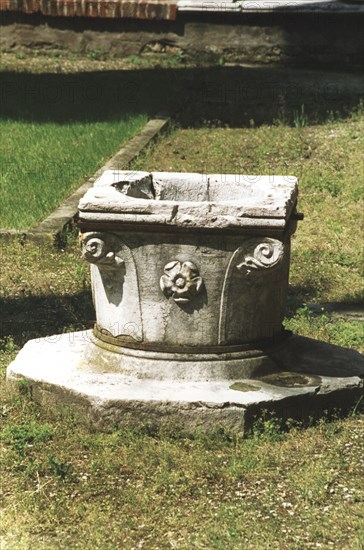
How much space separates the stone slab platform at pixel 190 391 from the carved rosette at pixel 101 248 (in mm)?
520

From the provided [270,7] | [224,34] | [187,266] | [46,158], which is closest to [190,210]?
[187,266]

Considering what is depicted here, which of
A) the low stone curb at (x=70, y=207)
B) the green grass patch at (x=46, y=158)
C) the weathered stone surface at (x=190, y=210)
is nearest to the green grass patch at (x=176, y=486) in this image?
the weathered stone surface at (x=190, y=210)

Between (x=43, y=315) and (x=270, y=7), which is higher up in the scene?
(x=270, y=7)

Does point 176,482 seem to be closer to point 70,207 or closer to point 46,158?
point 70,207

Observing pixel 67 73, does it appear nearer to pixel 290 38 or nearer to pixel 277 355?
pixel 290 38

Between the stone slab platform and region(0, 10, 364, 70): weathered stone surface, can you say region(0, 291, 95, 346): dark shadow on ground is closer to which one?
the stone slab platform

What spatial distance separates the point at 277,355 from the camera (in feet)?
16.9

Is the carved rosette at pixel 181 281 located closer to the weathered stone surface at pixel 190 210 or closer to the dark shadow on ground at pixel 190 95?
the weathered stone surface at pixel 190 210

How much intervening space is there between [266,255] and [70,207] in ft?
12.4

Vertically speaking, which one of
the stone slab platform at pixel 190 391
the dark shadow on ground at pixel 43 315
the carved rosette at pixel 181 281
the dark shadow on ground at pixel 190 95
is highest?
the carved rosette at pixel 181 281

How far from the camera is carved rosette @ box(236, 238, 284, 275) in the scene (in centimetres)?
478

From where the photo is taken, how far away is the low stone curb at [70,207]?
7.73 m

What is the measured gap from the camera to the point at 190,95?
1217 centimetres

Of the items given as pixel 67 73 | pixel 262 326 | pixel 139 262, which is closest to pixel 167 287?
pixel 139 262
